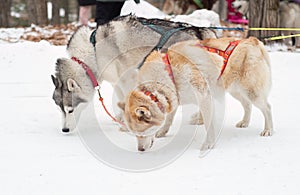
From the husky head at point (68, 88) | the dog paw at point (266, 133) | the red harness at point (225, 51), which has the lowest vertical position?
the dog paw at point (266, 133)

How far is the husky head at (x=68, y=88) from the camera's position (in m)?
3.94

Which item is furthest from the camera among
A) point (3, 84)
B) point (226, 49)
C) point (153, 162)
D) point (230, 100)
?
point (3, 84)

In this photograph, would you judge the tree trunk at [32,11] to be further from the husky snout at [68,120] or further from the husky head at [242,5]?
the husky snout at [68,120]

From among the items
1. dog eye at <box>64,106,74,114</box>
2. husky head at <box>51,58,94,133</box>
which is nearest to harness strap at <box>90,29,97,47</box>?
husky head at <box>51,58,94,133</box>

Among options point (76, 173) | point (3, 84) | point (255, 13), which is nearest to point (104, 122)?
point (76, 173)

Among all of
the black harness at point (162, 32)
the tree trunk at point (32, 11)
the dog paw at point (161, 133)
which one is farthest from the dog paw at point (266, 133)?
the tree trunk at point (32, 11)

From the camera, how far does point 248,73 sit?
3.65 m

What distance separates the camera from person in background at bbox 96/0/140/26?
5.33 meters

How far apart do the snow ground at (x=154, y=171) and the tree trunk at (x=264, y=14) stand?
139 inches

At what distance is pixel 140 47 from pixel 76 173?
1667 mm

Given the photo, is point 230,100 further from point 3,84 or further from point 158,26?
point 3,84

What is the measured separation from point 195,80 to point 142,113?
23.7 inches

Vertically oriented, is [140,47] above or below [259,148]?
above

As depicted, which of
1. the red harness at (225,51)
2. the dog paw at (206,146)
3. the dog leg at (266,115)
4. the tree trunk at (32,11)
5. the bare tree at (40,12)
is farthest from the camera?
the tree trunk at (32,11)
